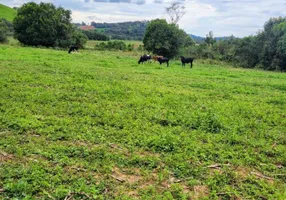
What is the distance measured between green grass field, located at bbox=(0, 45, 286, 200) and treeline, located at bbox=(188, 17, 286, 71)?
27267 mm

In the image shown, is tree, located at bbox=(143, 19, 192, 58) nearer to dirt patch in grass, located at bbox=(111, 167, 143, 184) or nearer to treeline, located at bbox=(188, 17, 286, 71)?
treeline, located at bbox=(188, 17, 286, 71)

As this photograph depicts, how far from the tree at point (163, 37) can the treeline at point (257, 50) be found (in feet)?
25.5

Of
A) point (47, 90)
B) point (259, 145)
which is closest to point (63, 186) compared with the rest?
point (259, 145)

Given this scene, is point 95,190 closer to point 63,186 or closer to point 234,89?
point 63,186

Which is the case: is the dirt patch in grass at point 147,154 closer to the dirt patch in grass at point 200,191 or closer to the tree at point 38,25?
the dirt patch in grass at point 200,191

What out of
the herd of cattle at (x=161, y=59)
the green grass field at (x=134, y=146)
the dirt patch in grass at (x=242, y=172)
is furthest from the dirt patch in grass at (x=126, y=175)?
the herd of cattle at (x=161, y=59)

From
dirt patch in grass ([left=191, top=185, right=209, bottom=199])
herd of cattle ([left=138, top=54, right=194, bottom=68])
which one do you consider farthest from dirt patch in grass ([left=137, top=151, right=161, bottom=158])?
herd of cattle ([left=138, top=54, right=194, bottom=68])

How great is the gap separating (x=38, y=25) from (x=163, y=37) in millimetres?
15785

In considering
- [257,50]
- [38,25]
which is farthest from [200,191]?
[257,50]

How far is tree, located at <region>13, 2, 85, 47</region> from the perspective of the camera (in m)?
34.2

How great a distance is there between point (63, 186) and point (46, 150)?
1.14 meters

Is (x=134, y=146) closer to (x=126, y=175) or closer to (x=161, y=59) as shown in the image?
(x=126, y=175)

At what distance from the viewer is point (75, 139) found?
501cm

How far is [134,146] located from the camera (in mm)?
4961
